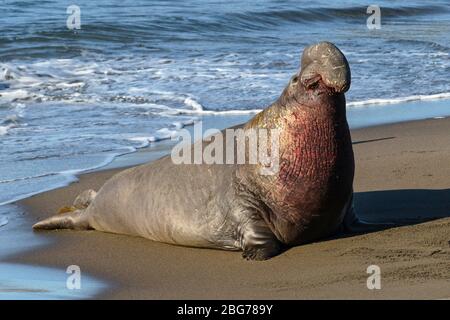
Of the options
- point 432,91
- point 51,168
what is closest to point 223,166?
point 51,168

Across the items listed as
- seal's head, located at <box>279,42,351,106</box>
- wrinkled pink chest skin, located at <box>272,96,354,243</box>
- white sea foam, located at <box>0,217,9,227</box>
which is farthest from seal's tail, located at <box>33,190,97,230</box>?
seal's head, located at <box>279,42,351,106</box>

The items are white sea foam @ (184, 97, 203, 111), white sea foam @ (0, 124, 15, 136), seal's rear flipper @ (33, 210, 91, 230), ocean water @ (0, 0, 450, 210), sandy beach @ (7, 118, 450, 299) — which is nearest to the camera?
sandy beach @ (7, 118, 450, 299)

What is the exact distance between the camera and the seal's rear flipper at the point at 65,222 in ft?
23.6

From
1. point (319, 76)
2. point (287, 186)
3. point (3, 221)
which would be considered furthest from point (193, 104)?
point (319, 76)

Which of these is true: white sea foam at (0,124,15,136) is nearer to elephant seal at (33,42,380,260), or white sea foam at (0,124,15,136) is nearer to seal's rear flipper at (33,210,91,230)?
seal's rear flipper at (33,210,91,230)

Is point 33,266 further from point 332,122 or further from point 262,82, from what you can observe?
point 262,82

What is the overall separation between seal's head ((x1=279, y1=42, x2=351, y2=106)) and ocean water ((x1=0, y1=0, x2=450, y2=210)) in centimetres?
245

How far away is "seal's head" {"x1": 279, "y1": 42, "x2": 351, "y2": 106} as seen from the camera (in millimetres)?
5902

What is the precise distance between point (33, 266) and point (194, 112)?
18.6 feet

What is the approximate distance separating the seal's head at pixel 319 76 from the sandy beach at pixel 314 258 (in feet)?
2.83

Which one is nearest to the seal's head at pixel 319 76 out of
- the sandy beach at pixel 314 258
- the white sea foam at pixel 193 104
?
the sandy beach at pixel 314 258

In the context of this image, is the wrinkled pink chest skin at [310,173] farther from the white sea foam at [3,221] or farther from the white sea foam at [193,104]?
the white sea foam at [193,104]

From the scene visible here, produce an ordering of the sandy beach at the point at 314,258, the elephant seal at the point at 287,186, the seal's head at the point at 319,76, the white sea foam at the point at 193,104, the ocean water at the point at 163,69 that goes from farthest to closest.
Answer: the white sea foam at the point at 193,104, the ocean water at the point at 163,69, the elephant seal at the point at 287,186, the seal's head at the point at 319,76, the sandy beach at the point at 314,258

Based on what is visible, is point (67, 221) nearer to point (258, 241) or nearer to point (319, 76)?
point (258, 241)
